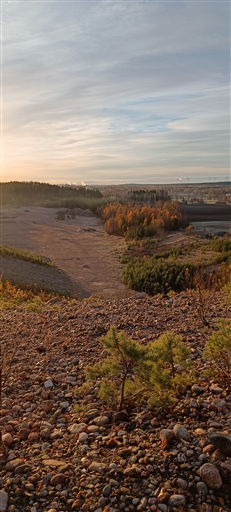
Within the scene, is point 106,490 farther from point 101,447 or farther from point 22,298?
point 22,298

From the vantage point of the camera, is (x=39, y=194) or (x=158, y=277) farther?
(x=39, y=194)

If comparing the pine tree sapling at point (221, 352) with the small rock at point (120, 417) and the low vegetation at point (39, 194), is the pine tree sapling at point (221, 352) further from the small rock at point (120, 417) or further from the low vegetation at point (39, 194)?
the low vegetation at point (39, 194)

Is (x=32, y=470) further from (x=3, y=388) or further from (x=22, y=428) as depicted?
(x=3, y=388)

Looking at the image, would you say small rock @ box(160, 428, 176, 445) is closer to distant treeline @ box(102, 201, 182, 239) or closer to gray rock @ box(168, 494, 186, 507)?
gray rock @ box(168, 494, 186, 507)

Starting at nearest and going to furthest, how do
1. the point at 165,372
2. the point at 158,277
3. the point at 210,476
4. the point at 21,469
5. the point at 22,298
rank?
the point at 210,476 → the point at 21,469 → the point at 165,372 → the point at 22,298 → the point at 158,277

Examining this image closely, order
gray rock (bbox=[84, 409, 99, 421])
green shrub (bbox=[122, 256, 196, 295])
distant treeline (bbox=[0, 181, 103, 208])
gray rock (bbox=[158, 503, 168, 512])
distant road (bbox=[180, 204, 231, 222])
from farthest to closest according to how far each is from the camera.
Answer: distant treeline (bbox=[0, 181, 103, 208]) < distant road (bbox=[180, 204, 231, 222]) < green shrub (bbox=[122, 256, 196, 295]) < gray rock (bbox=[84, 409, 99, 421]) < gray rock (bbox=[158, 503, 168, 512])

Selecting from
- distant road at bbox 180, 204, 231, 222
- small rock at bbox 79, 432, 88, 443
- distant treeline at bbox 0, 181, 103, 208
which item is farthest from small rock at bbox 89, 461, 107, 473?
distant treeline at bbox 0, 181, 103, 208

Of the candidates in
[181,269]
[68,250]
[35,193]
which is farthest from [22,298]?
[35,193]
